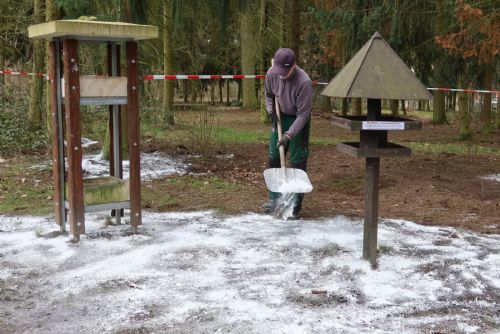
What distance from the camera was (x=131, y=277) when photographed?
13.8ft

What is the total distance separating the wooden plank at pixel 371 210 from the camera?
15.1 feet

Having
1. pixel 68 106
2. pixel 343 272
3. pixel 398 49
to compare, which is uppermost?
pixel 398 49

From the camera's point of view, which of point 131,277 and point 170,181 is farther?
point 170,181

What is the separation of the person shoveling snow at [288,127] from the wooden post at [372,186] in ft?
3.11

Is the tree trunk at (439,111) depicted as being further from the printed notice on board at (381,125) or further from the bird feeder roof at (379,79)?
the printed notice on board at (381,125)

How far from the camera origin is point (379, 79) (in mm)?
4324

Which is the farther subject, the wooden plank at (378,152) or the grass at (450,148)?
the grass at (450,148)

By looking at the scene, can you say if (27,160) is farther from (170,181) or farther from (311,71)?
(311,71)

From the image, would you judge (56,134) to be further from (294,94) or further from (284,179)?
(294,94)

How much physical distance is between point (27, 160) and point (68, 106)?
5.37 meters

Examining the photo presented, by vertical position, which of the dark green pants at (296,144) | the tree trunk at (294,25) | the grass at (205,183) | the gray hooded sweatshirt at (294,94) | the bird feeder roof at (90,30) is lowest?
the grass at (205,183)

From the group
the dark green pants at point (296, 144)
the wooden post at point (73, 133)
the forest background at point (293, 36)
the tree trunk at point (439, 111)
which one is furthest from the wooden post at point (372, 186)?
the tree trunk at point (439, 111)

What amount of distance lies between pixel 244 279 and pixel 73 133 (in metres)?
1.95

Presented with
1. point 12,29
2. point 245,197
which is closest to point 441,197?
point 245,197
